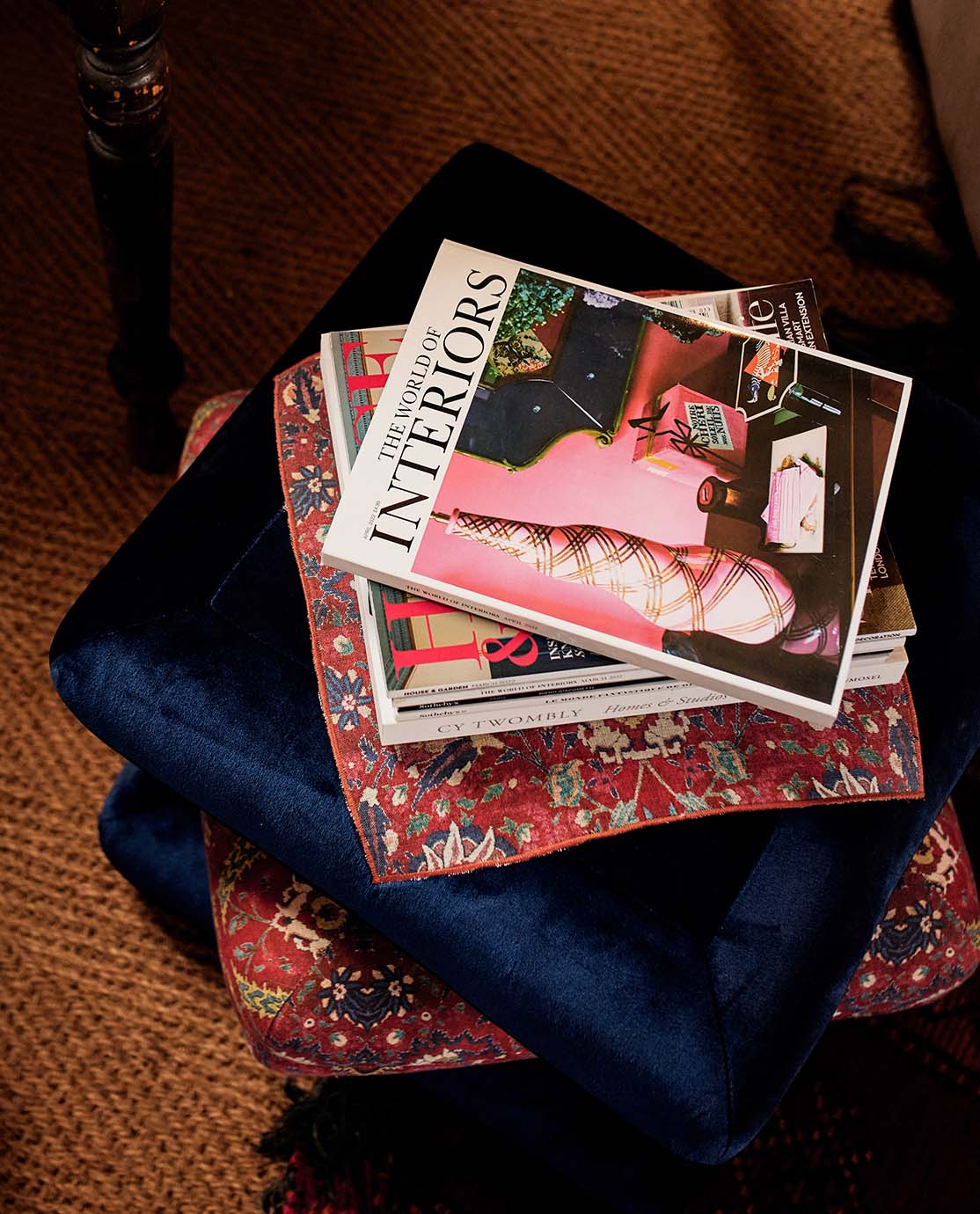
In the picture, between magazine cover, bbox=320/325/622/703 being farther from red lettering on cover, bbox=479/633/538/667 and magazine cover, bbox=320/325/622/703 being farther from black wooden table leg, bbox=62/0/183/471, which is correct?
black wooden table leg, bbox=62/0/183/471

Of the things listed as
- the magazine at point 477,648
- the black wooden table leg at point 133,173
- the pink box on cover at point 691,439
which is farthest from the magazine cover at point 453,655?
the black wooden table leg at point 133,173

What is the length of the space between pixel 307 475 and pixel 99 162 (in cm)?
29

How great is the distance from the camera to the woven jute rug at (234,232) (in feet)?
2.91

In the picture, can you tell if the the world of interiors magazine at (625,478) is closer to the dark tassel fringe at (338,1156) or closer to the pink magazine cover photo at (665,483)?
the pink magazine cover photo at (665,483)

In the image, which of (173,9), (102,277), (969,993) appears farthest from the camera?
(173,9)

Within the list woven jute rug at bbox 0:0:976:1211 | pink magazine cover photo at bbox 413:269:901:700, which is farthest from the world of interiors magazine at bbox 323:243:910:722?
woven jute rug at bbox 0:0:976:1211

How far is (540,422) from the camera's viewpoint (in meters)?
0.60

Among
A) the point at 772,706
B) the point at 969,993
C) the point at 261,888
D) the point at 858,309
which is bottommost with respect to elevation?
the point at 969,993

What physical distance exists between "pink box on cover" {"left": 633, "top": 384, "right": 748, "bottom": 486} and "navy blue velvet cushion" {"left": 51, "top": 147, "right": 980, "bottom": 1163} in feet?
0.52

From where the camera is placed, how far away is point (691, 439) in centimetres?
59

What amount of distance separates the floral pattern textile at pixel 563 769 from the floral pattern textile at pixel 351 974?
0.10 metres

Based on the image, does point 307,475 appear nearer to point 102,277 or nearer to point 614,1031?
point 614,1031

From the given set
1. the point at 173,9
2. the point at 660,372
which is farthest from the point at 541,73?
the point at 660,372

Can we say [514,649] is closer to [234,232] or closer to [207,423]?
[207,423]
